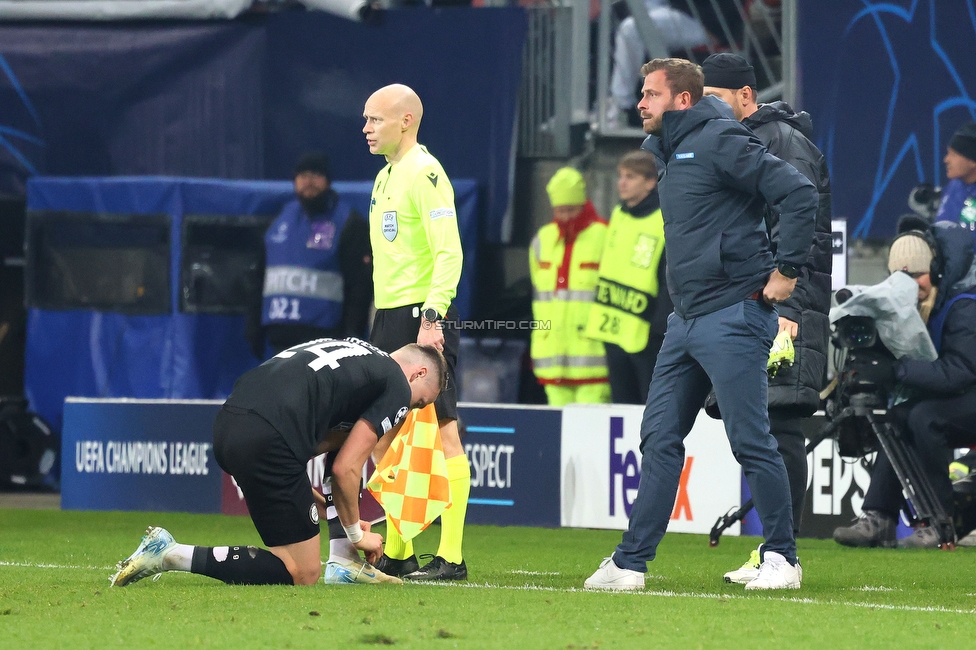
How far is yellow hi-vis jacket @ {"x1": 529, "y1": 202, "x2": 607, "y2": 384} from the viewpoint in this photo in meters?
12.0

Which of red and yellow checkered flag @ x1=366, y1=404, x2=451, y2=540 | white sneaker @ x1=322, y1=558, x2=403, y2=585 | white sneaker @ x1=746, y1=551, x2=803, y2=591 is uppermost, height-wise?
red and yellow checkered flag @ x1=366, y1=404, x2=451, y2=540

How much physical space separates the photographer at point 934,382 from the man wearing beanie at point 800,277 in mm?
1966

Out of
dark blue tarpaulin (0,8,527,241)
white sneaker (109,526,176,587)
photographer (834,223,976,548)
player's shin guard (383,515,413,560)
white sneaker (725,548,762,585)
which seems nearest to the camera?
white sneaker (109,526,176,587)

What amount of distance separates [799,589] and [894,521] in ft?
9.24

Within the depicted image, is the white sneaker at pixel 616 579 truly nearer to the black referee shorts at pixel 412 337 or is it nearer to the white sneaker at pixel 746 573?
the white sneaker at pixel 746 573

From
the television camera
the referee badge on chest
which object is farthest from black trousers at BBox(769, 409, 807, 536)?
the referee badge on chest

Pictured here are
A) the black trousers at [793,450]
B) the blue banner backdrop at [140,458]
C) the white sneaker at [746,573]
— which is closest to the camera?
the white sneaker at [746,573]

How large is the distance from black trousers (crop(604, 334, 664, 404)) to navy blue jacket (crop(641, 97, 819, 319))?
4.75 m

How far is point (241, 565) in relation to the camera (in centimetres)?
648

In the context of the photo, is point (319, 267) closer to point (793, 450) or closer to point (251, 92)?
point (251, 92)

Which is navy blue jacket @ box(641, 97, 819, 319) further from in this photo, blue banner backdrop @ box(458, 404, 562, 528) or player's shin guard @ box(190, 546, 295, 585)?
blue banner backdrop @ box(458, 404, 562, 528)

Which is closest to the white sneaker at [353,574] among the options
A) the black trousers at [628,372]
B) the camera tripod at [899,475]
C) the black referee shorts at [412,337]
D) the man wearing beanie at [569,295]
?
the black referee shorts at [412,337]

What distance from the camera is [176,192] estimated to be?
1338 cm

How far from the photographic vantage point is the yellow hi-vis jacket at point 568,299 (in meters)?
12.0
